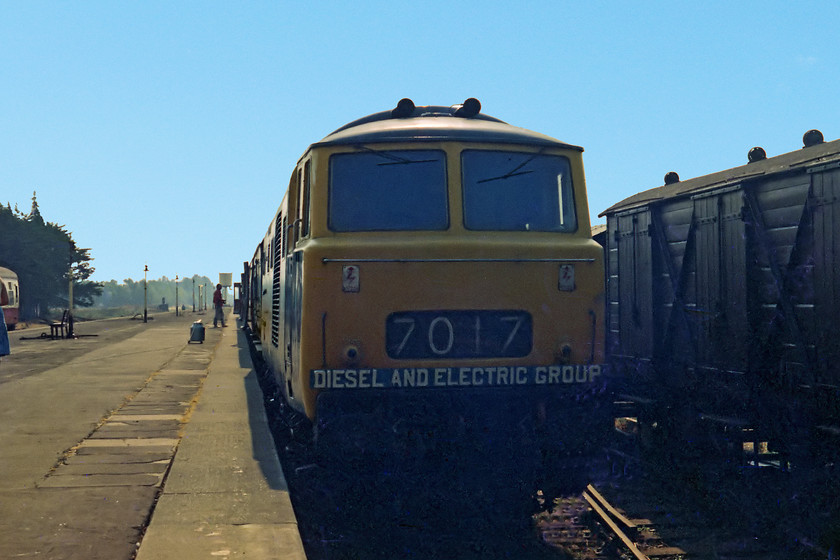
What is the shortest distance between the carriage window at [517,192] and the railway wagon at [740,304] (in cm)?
207

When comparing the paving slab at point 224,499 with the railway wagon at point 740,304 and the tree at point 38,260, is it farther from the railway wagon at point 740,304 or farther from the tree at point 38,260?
the tree at point 38,260

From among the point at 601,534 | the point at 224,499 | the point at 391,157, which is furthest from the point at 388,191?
the point at 601,534

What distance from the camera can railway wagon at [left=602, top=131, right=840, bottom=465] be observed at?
6465 mm

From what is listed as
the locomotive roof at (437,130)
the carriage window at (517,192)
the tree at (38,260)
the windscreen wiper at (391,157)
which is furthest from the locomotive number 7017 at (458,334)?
the tree at (38,260)

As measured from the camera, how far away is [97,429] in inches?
372

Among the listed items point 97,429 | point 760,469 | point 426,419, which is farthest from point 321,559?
point 97,429

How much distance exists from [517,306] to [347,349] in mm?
1241

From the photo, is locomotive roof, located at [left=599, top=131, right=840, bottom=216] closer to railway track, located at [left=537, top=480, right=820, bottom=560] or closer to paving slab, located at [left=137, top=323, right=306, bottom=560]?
railway track, located at [left=537, top=480, right=820, bottom=560]

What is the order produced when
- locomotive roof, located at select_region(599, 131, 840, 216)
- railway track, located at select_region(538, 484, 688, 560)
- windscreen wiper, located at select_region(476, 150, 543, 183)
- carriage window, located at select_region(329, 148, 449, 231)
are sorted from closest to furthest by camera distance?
railway track, located at select_region(538, 484, 688, 560), carriage window, located at select_region(329, 148, 449, 231), windscreen wiper, located at select_region(476, 150, 543, 183), locomotive roof, located at select_region(599, 131, 840, 216)

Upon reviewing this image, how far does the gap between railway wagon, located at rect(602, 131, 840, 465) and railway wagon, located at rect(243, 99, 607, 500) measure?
1.97 metres

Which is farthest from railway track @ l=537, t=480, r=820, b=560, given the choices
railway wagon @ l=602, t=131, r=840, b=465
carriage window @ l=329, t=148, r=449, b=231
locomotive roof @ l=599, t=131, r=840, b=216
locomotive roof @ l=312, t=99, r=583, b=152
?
locomotive roof @ l=599, t=131, r=840, b=216

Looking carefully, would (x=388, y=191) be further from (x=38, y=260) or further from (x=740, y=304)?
(x=38, y=260)

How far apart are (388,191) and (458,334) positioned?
120 cm

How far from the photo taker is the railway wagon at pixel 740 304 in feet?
21.2
